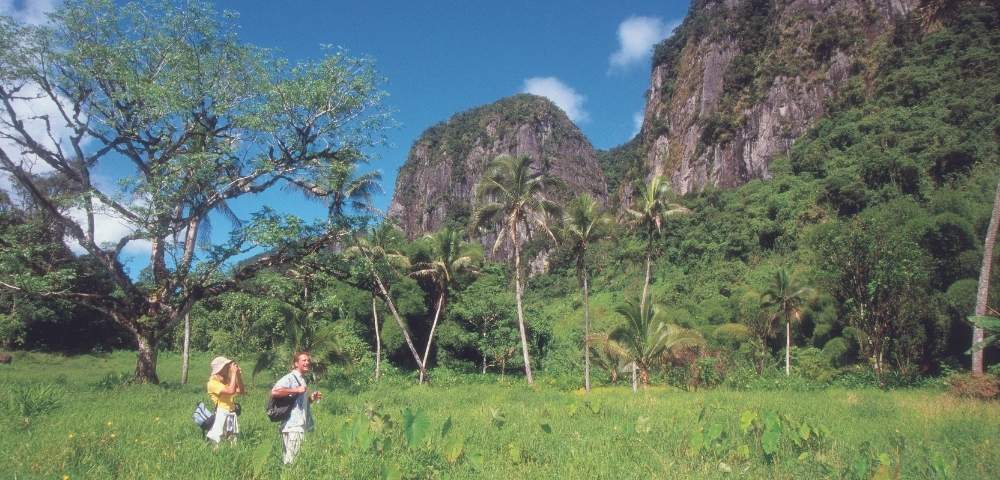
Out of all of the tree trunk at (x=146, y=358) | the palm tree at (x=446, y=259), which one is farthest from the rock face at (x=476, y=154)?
the tree trunk at (x=146, y=358)

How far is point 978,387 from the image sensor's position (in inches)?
511

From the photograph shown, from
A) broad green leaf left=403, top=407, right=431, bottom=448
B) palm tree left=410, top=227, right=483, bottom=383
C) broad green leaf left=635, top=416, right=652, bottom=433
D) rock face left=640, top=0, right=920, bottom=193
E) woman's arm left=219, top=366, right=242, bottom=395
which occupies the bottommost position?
broad green leaf left=635, top=416, right=652, bottom=433

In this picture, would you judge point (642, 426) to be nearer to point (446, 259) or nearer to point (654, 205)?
point (654, 205)

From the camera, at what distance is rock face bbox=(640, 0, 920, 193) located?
64938mm

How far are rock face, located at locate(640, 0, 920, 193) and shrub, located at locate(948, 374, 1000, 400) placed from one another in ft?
187

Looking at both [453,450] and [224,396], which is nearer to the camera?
[453,450]

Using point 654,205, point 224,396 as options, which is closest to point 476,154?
point 654,205

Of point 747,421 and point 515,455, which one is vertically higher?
point 747,421

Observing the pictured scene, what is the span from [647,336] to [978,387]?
9.77 m

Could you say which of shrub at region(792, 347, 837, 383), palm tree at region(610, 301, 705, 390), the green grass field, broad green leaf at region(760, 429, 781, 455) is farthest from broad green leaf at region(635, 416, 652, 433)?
shrub at region(792, 347, 837, 383)

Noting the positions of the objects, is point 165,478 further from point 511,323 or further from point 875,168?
point 875,168

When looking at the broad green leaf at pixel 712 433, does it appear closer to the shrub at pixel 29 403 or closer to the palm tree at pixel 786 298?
the shrub at pixel 29 403

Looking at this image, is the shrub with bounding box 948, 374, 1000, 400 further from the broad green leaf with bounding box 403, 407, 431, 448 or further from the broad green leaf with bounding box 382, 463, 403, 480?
the broad green leaf with bounding box 382, 463, 403, 480

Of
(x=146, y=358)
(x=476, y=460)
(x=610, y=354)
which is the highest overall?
(x=476, y=460)
